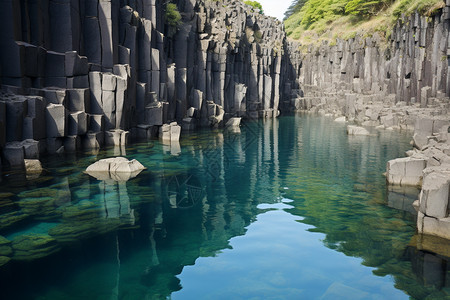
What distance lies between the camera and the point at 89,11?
26484 millimetres

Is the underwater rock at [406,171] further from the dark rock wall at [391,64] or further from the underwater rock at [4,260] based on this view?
the dark rock wall at [391,64]

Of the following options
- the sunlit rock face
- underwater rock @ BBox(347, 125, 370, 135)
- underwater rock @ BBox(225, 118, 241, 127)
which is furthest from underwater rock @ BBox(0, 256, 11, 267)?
underwater rock @ BBox(225, 118, 241, 127)

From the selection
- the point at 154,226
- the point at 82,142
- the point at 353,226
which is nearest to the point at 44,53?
the point at 82,142

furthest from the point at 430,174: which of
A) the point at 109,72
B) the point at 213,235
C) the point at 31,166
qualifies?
the point at 109,72

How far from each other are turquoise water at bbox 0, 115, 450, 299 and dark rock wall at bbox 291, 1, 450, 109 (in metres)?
21.5

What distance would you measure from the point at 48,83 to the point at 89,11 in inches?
254

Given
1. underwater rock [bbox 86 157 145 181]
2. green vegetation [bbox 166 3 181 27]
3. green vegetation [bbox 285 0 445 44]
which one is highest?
green vegetation [bbox 285 0 445 44]

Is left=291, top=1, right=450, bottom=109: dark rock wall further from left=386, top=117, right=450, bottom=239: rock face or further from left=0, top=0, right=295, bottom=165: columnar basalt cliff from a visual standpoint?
left=0, top=0, right=295, bottom=165: columnar basalt cliff

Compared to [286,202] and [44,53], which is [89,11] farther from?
[286,202]

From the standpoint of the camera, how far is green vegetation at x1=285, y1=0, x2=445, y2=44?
2017 inches

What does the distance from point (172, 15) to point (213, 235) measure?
29119 millimetres

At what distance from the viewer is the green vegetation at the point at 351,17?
168ft

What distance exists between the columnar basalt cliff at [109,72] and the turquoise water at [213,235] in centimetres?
231

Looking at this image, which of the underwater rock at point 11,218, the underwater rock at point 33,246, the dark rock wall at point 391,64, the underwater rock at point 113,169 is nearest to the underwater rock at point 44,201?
the underwater rock at point 11,218
